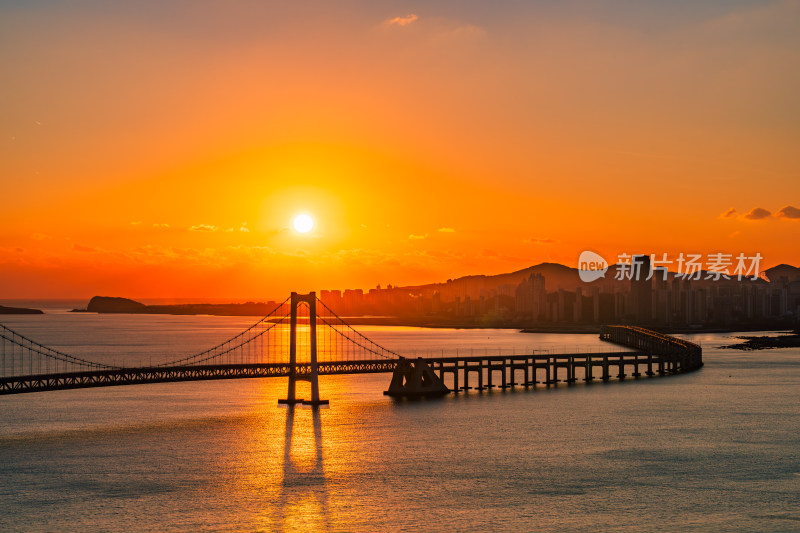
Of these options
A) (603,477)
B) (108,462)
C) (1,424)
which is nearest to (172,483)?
(108,462)

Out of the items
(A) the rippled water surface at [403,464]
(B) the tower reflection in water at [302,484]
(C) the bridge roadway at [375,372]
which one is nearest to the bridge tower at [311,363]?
(C) the bridge roadway at [375,372]

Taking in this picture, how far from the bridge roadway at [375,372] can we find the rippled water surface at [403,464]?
3.83 m

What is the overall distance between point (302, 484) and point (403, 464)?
845 cm

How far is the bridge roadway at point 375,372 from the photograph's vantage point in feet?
243

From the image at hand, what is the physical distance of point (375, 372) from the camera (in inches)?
3858

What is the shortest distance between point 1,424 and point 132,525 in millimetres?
42843

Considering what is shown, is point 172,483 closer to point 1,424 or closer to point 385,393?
point 1,424

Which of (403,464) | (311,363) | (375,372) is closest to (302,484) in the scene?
(403,464)

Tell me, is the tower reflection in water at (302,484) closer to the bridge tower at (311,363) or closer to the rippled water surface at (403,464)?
the rippled water surface at (403,464)

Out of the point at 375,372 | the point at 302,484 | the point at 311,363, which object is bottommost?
the point at 302,484

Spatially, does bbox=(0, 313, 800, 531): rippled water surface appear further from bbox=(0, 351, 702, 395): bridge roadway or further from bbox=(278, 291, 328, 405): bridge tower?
bbox=(0, 351, 702, 395): bridge roadway

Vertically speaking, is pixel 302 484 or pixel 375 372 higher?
pixel 375 372

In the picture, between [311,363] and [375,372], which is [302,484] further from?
[375,372]

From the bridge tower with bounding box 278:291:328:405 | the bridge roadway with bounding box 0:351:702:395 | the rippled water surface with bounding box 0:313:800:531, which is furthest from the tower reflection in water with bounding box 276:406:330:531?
the bridge roadway with bounding box 0:351:702:395
